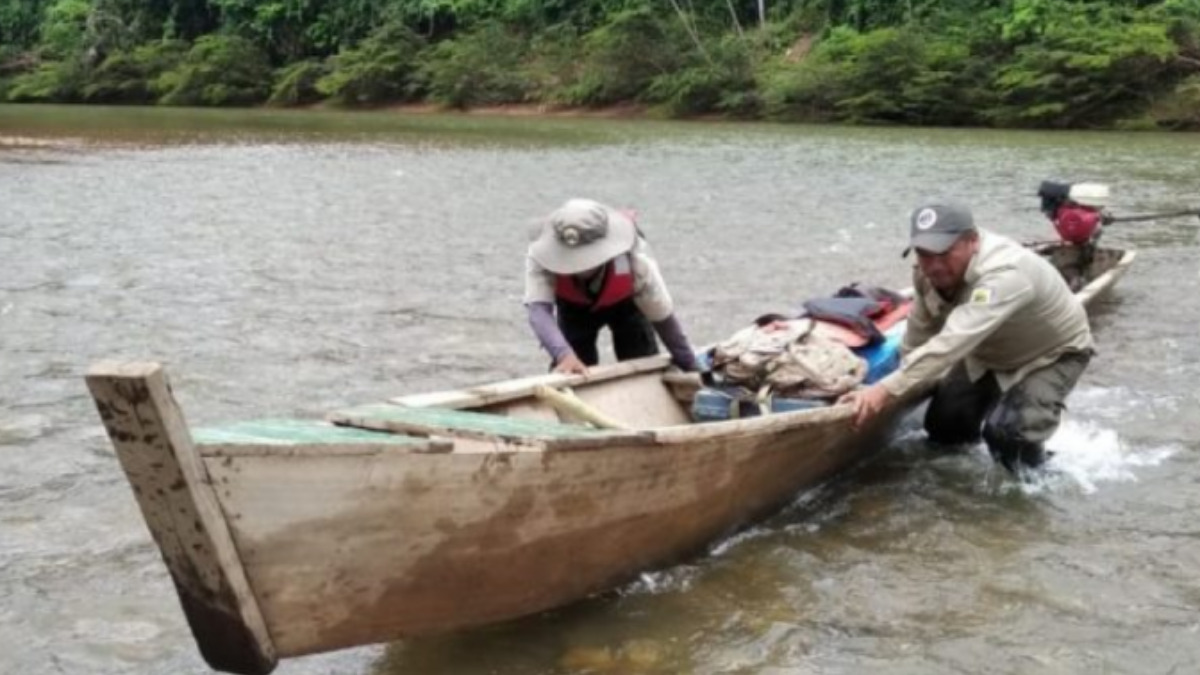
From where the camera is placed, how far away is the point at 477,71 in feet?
147

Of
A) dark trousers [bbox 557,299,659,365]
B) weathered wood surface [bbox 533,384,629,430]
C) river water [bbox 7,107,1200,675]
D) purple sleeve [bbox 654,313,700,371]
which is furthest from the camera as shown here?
dark trousers [bbox 557,299,659,365]

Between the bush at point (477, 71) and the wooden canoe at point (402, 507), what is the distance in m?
40.2

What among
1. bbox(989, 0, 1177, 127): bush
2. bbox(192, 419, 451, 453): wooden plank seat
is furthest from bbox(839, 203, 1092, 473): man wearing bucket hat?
bbox(989, 0, 1177, 127): bush

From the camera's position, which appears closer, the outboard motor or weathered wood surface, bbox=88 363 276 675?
weathered wood surface, bbox=88 363 276 675

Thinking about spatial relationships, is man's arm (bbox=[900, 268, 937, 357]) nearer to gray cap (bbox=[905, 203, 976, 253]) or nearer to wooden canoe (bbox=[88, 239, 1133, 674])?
gray cap (bbox=[905, 203, 976, 253])

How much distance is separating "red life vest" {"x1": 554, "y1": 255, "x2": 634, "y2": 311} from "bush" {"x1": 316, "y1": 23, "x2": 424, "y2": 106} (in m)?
42.3

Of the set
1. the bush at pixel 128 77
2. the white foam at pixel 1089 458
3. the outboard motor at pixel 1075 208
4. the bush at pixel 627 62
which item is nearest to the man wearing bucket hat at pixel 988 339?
the white foam at pixel 1089 458

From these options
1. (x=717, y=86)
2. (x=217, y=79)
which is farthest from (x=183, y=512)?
(x=217, y=79)

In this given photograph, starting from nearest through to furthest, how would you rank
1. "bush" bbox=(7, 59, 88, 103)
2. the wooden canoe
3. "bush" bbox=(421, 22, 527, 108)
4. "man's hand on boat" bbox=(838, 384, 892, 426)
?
1. the wooden canoe
2. "man's hand on boat" bbox=(838, 384, 892, 426)
3. "bush" bbox=(421, 22, 527, 108)
4. "bush" bbox=(7, 59, 88, 103)

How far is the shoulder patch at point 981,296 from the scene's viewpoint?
17.7ft

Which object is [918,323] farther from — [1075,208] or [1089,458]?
[1075,208]

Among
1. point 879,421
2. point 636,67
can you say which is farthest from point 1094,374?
point 636,67

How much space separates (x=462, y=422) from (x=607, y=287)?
63.8 inches

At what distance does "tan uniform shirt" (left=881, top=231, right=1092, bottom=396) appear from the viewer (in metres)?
5.38
